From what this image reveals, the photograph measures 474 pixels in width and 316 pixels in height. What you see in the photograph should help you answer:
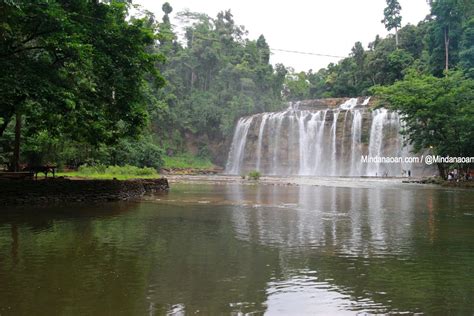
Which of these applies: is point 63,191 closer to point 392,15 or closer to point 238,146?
point 238,146

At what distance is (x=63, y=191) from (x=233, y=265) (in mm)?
10241

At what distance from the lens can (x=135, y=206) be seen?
13.6 metres

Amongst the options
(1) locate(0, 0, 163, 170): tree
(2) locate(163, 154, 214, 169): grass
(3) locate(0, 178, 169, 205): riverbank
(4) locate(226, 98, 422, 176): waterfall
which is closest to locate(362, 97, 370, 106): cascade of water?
(4) locate(226, 98, 422, 176): waterfall

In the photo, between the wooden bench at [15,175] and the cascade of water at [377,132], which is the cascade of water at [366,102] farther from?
the wooden bench at [15,175]

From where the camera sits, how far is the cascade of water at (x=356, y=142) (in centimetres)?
4381

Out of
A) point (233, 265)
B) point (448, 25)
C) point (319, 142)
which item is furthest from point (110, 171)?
point (448, 25)

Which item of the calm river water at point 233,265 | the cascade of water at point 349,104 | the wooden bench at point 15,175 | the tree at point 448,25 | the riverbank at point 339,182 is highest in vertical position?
the tree at point 448,25

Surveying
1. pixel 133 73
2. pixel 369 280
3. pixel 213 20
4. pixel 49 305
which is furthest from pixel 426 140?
pixel 213 20

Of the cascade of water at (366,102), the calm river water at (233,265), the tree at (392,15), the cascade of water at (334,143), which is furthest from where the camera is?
the tree at (392,15)

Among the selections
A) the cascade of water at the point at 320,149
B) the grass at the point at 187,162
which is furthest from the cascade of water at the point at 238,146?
the cascade of water at the point at 320,149

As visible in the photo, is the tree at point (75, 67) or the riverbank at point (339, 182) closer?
the tree at point (75, 67)

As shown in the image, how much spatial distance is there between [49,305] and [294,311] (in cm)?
224

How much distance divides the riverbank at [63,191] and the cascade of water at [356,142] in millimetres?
30744

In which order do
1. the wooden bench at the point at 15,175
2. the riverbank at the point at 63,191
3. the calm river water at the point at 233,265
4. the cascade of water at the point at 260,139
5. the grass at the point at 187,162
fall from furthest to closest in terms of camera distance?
the grass at the point at 187,162, the cascade of water at the point at 260,139, the wooden bench at the point at 15,175, the riverbank at the point at 63,191, the calm river water at the point at 233,265
